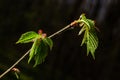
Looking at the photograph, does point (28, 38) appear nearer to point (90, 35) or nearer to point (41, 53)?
point (41, 53)

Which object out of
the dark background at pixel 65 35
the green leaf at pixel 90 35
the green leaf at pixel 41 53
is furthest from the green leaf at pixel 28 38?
the dark background at pixel 65 35

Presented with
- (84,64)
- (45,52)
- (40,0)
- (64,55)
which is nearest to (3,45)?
(64,55)

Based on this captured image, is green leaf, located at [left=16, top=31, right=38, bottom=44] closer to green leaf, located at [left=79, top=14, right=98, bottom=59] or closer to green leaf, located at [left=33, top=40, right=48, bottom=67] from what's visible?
green leaf, located at [left=33, top=40, right=48, bottom=67]

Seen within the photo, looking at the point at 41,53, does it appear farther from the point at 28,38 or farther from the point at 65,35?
the point at 65,35

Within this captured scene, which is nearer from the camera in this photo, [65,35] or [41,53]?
[41,53]

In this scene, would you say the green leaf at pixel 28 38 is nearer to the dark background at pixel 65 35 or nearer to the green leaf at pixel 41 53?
the green leaf at pixel 41 53

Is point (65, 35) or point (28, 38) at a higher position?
point (65, 35)

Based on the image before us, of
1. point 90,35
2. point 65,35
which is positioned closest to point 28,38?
point 90,35

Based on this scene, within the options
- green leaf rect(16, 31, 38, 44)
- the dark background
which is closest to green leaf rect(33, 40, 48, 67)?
green leaf rect(16, 31, 38, 44)
